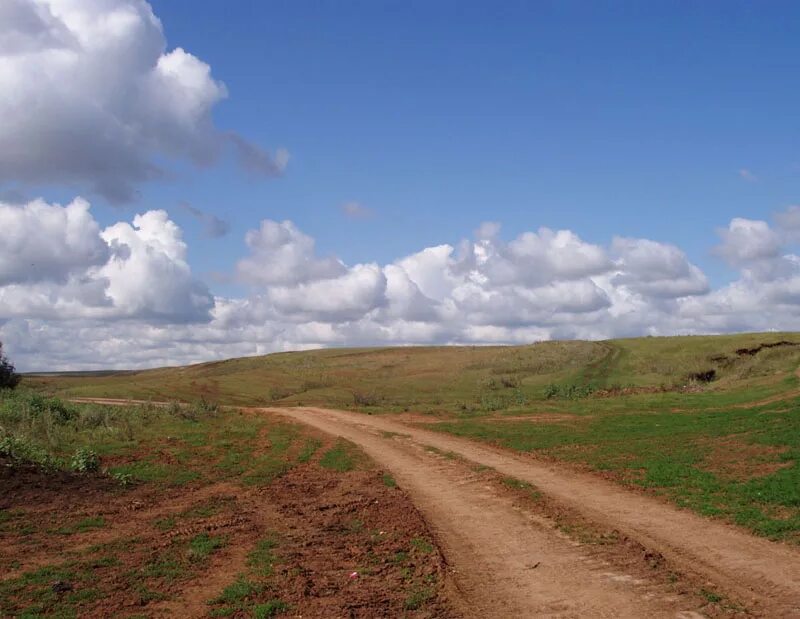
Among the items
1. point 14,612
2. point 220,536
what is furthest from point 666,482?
point 14,612

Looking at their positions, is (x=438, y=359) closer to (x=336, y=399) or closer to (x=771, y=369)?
(x=336, y=399)

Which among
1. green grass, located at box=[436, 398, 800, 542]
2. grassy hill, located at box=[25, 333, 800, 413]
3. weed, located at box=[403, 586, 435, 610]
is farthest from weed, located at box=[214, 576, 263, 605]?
grassy hill, located at box=[25, 333, 800, 413]

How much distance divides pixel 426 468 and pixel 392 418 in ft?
55.2

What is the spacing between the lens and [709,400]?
3603 centimetres

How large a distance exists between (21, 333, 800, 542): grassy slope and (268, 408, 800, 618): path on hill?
1.22 meters

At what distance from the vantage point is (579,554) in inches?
427

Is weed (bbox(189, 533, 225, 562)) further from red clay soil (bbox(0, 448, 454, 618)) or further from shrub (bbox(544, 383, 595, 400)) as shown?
shrub (bbox(544, 383, 595, 400))

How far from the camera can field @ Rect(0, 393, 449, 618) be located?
29.4 ft

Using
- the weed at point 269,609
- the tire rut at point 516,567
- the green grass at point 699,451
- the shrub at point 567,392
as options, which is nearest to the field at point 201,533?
the weed at point 269,609

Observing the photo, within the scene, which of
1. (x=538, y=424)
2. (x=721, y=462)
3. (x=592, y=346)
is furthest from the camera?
(x=592, y=346)

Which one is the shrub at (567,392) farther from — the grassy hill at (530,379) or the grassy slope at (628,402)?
the grassy slope at (628,402)

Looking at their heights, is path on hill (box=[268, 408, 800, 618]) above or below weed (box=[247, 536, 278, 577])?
below

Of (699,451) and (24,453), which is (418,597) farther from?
(699,451)

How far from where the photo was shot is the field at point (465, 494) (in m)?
Result: 9.34
